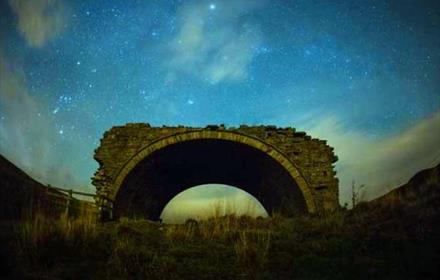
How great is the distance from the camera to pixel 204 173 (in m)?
18.5

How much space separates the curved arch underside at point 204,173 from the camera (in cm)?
1527

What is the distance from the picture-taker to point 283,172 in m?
15.6

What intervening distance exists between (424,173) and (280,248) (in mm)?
6501

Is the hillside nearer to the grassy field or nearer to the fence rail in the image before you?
the fence rail

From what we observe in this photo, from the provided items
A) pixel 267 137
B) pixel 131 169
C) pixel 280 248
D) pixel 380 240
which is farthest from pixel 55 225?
pixel 267 137

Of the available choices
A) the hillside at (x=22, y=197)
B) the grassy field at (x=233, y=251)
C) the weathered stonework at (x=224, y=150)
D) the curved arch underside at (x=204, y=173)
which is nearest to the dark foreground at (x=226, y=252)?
the grassy field at (x=233, y=251)

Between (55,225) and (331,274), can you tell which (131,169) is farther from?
(331,274)

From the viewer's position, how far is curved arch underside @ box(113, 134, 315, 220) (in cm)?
1527

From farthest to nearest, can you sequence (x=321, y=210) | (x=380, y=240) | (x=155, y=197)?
(x=155, y=197), (x=321, y=210), (x=380, y=240)

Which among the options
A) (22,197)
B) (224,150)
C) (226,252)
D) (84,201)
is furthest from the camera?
(224,150)

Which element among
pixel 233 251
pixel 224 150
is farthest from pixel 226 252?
pixel 224 150

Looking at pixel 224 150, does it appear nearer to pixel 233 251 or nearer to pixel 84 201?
pixel 84 201

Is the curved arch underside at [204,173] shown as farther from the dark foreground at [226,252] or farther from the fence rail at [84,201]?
the dark foreground at [226,252]

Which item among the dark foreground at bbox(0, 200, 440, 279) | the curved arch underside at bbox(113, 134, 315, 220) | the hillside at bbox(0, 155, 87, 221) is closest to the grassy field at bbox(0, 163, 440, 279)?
the dark foreground at bbox(0, 200, 440, 279)
